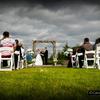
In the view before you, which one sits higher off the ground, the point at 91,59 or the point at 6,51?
the point at 6,51

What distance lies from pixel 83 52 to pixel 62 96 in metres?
12.9

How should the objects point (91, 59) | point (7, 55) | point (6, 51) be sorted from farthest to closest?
point (91, 59), point (7, 55), point (6, 51)

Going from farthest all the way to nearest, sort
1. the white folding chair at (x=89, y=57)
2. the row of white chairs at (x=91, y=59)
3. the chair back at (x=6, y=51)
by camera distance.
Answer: the white folding chair at (x=89, y=57) → the row of white chairs at (x=91, y=59) → the chair back at (x=6, y=51)

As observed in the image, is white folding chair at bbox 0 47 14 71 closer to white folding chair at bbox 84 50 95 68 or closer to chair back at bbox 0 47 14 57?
chair back at bbox 0 47 14 57

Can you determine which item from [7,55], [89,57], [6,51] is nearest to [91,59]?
[89,57]

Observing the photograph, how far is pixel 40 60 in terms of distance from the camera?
1058 inches

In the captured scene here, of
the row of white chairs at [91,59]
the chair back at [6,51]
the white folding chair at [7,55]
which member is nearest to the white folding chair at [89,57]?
the row of white chairs at [91,59]

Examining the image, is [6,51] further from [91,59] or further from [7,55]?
[91,59]

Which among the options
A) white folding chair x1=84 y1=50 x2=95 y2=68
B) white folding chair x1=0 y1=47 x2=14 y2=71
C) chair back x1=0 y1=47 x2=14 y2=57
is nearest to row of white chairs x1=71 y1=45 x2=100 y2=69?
white folding chair x1=84 y1=50 x2=95 y2=68

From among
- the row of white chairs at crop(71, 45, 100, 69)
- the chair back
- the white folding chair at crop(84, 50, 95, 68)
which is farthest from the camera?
the white folding chair at crop(84, 50, 95, 68)

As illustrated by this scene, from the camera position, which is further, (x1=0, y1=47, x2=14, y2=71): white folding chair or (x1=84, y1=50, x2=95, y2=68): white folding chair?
(x1=84, y1=50, x2=95, y2=68): white folding chair

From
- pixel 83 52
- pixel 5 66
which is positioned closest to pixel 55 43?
pixel 83 52

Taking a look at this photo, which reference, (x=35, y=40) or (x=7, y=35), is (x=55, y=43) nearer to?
(x=35, y=40)

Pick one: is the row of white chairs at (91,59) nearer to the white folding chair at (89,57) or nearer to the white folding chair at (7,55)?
the white folding chair at (89,57)
